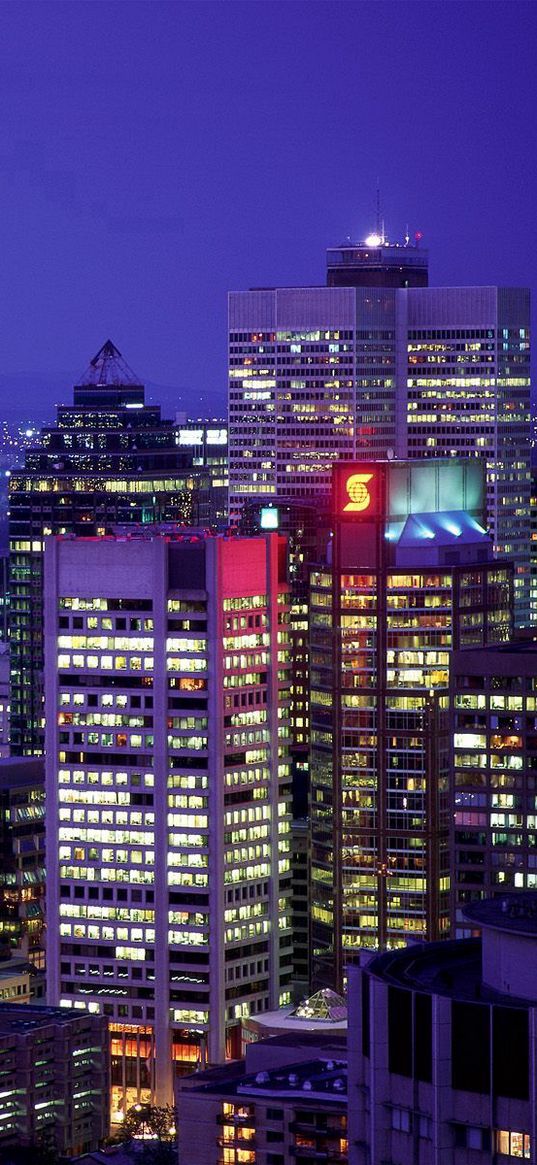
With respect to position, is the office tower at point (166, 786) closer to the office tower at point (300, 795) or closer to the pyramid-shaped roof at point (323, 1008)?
the office tower at point (300, 795)

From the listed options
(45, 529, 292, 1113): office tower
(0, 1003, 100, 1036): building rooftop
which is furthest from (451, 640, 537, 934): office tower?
(45, 529, 292, 1113): office tower

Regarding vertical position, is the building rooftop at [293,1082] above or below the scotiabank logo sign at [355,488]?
below

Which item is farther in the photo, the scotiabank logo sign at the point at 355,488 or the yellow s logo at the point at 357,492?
the yellow s logo at the point at 357,492

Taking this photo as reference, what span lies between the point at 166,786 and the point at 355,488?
2127 cm

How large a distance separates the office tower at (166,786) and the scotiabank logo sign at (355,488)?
5512 millimetres

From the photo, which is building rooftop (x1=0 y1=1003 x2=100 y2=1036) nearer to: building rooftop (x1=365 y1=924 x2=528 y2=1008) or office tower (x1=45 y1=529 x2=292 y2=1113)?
office tower (x1=45 y1=529 x2=292 y2=1113)

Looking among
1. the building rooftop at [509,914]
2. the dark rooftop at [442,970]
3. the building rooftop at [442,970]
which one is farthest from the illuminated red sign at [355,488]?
the building rooftop at [509,914]

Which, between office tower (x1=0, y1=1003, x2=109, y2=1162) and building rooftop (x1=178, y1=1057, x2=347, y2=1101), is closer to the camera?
building rooftop (x1=178, y1=1057, x2=347, y2=1101)

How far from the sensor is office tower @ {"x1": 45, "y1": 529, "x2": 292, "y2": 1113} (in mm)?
178375

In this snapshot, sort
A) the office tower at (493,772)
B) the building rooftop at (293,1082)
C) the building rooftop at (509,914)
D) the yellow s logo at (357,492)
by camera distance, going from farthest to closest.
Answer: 1. the yellow s logo at (357,492)
2. the office tower at (493,772)
3. the building rooftop at (293,1082)
4. the building rooftop at (509,914)

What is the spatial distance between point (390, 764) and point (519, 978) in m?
107

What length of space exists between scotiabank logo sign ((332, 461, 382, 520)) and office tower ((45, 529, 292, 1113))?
5.51 metres

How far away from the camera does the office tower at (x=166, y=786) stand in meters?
178

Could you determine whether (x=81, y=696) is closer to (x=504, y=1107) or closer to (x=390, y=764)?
(x=390, y=764)
